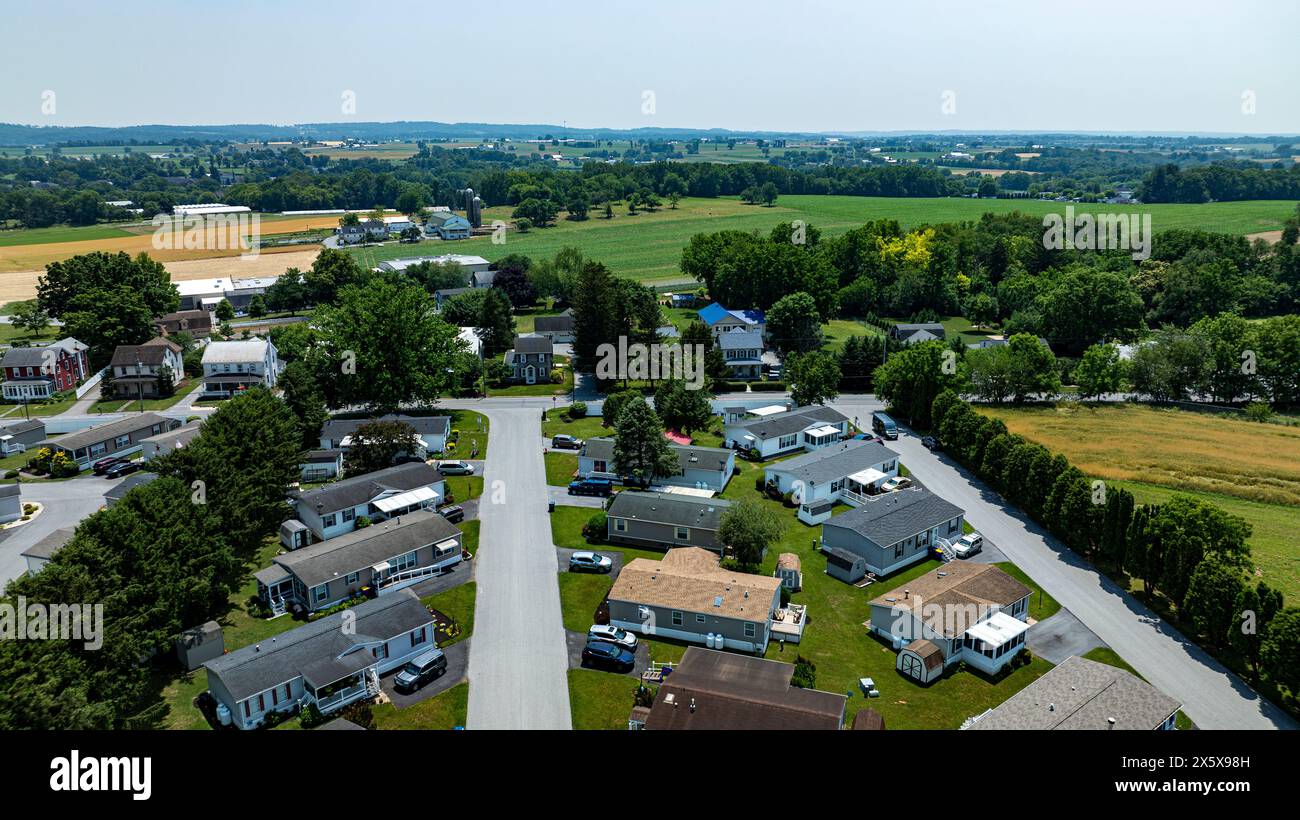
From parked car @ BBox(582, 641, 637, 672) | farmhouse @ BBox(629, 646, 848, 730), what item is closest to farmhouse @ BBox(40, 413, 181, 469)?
parked car @ BBox(582, 641, 637, 672)

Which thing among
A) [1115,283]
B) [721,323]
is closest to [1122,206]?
[1115,283]

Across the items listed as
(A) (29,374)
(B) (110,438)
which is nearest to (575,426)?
(B) (110,438)

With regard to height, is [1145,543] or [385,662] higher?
[1145,543]

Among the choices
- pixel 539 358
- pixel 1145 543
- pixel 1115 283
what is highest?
pixel 1115 283

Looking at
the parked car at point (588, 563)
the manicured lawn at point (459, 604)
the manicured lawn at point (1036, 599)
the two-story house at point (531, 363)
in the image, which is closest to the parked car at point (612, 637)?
the manicured lawn at point (459, 604)

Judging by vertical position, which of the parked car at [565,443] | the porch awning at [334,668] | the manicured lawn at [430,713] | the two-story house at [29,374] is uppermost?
the two-story house at [29,374]

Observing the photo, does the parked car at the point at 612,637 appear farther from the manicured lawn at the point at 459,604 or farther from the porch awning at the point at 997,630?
the porch awning at the point at 997,630
